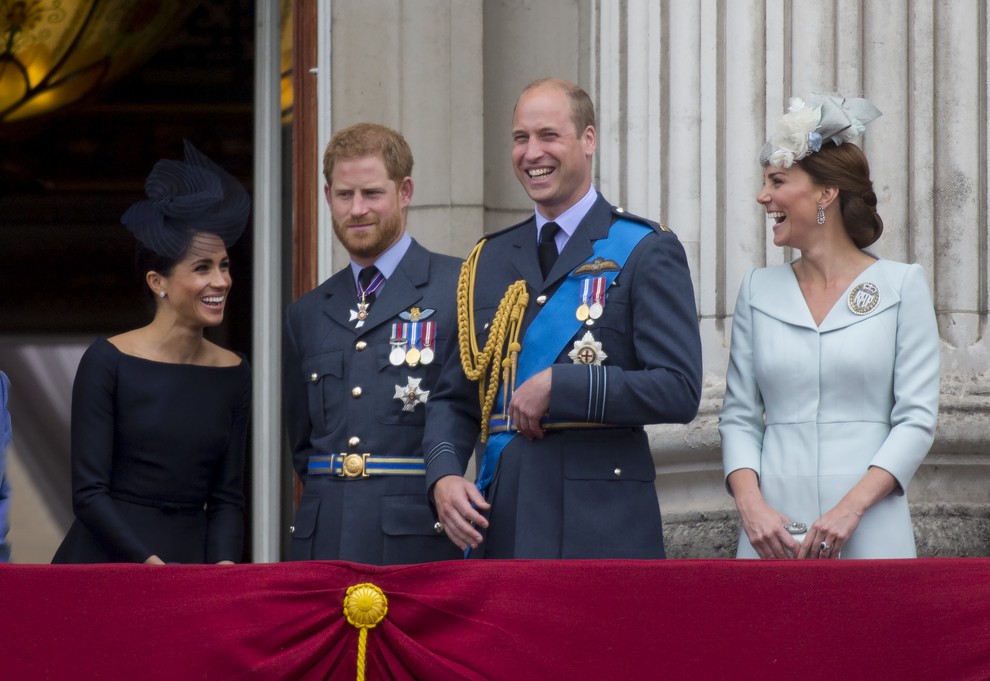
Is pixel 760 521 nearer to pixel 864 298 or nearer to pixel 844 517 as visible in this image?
pixel 844 517

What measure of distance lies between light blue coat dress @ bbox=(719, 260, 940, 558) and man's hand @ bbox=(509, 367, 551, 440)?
19.7 inches

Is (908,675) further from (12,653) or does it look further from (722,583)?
(12,653)

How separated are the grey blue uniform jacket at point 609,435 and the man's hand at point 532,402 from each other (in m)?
0.02

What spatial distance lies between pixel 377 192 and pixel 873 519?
141 centimetres

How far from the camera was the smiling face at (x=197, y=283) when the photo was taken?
193 inches

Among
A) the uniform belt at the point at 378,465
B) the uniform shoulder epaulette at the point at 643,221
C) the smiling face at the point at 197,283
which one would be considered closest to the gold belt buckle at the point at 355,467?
the uniform belt at the point at 378,465

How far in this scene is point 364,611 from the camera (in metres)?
3.75

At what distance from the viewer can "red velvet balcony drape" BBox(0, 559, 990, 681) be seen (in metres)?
3.68

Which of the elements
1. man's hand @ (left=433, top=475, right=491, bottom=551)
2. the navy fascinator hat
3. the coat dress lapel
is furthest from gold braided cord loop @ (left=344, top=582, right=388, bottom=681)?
the navy fascinator hat

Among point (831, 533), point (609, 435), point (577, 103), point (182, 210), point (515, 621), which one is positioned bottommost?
point (515, 621)

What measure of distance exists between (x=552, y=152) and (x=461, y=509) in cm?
81

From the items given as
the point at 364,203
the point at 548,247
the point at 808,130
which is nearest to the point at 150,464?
the point at 364,203

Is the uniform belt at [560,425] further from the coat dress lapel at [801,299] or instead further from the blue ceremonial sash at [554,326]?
the coat dress lapel at [801,299]

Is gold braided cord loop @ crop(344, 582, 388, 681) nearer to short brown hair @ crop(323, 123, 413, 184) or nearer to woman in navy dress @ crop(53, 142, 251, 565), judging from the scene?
woman in navy dress @ crop(53, 142, 251, 565)
